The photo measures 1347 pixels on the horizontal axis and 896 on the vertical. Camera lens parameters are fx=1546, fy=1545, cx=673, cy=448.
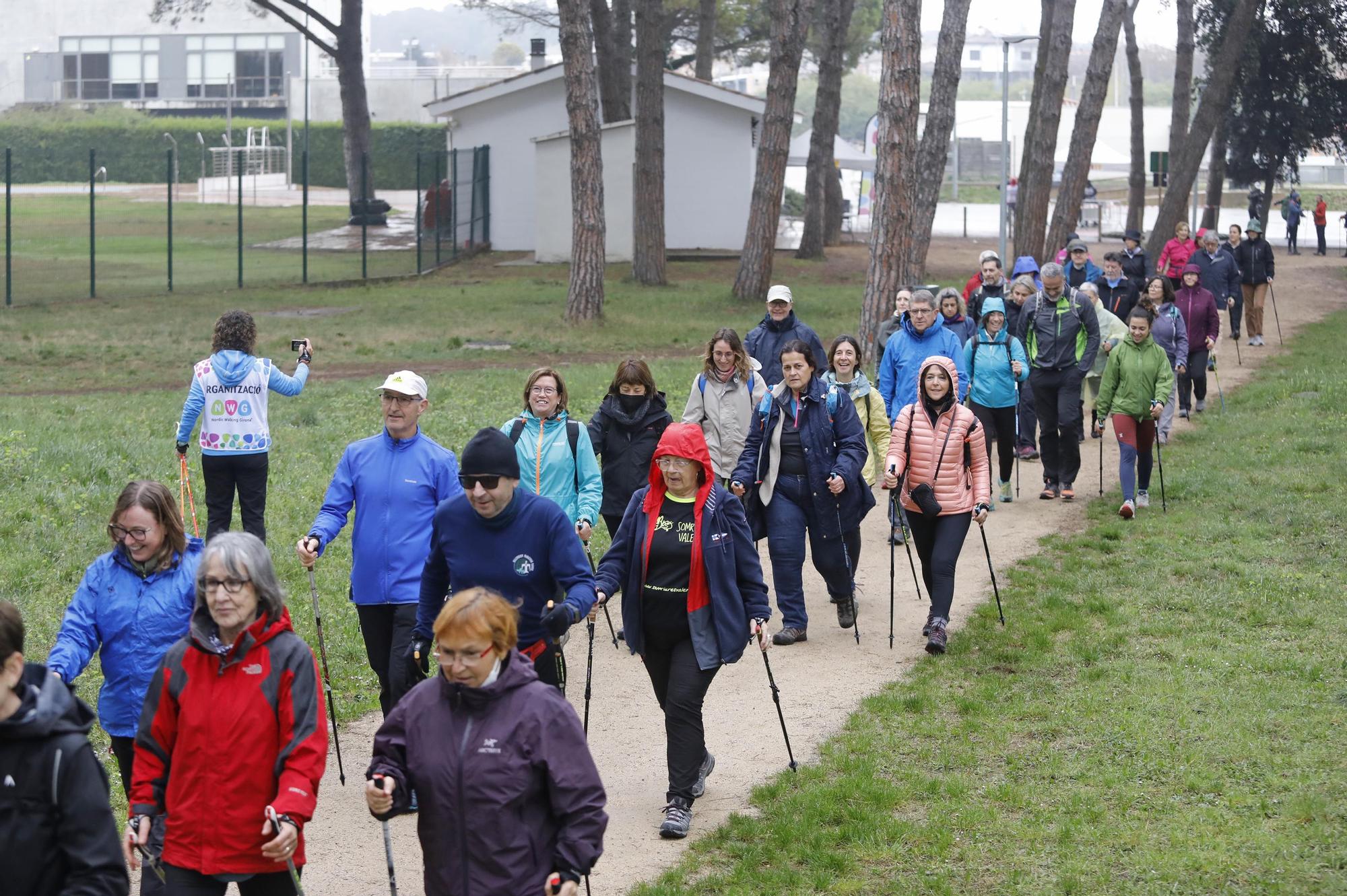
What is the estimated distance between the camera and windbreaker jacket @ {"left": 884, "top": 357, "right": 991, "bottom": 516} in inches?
380

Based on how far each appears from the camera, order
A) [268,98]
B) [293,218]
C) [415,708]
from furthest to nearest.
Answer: [268,98]
[293,218]
[415,708]

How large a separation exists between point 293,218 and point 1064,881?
43412 millimetres

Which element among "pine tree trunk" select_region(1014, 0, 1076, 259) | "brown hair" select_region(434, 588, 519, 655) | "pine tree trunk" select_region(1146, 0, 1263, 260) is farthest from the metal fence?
"brown hair" select_region(434, 588, 519, 655)

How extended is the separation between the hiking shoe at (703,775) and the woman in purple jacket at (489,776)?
8.65 feet

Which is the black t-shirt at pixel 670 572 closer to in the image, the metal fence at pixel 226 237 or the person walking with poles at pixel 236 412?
the person walking with poles at pixel 236 412

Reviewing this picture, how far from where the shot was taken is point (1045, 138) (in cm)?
2953

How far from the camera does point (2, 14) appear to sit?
82562 millimetres

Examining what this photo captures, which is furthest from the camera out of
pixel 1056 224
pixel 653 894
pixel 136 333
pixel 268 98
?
pixel 268 98

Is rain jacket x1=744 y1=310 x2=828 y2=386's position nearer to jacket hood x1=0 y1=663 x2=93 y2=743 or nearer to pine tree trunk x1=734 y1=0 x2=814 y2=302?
jacket hood x1=0 y1=663 x2=93 y2=743

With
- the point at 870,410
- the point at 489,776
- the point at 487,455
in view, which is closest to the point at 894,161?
the point at 870,410

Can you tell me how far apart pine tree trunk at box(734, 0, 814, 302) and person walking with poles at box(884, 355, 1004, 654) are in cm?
1799

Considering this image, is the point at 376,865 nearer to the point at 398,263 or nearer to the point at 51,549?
the point at 51,549

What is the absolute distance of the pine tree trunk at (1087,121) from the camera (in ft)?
96.2

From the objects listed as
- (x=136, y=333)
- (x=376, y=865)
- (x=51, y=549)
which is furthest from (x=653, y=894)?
(x=136, y=333)
